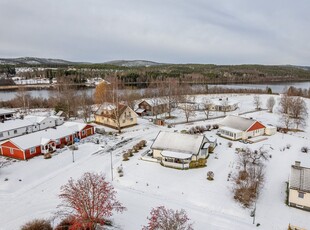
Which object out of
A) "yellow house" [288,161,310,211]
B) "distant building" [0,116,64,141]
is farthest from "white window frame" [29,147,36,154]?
"yellow house" [288,161,310,211]

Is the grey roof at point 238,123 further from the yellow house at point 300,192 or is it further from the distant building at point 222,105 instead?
the distant building at point 222,105

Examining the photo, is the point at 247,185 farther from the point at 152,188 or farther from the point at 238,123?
the point at 238,123

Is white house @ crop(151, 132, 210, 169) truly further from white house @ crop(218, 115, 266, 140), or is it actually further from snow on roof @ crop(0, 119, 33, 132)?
snow on roof @ crop(0, 119, 33, 132)

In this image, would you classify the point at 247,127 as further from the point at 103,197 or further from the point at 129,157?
the point at 103,197

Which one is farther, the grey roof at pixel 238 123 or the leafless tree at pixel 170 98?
the leafless tree at pixel 170 98

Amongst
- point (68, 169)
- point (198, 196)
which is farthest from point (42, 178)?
point (198, 196)

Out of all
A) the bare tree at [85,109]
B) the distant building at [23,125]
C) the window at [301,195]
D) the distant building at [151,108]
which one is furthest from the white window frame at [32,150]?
the window at [301,195]
